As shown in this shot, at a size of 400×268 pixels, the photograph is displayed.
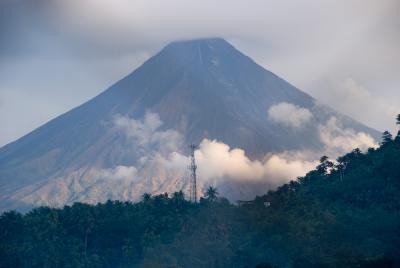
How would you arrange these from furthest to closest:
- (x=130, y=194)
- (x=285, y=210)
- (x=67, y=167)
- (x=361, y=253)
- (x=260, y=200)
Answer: (x=67, y=167) < (x=130, y=194) < (x=260, y=200) < (x=285, y=210) < (x=361, y=253)

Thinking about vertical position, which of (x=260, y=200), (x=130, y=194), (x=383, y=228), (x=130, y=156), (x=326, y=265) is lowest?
(x=326, y=265)

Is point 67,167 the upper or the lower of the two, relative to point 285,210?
upper

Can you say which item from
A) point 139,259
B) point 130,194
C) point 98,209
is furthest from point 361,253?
point 130,194

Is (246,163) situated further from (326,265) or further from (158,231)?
(326,265)

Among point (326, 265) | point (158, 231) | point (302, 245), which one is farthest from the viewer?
point (158, 231)

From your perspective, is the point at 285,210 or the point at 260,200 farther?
the point at 260,200

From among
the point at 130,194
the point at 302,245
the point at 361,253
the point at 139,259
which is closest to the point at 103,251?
the point at 139,259
